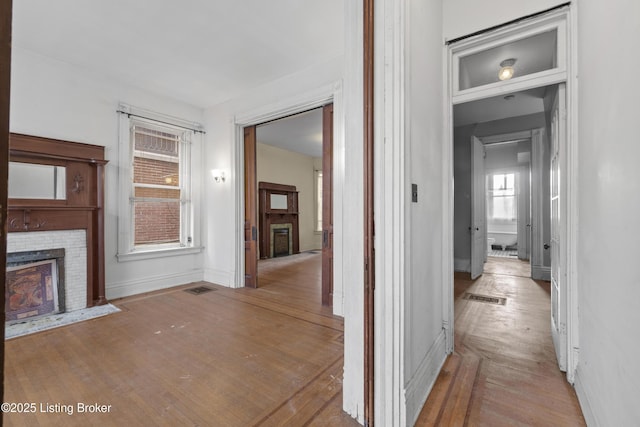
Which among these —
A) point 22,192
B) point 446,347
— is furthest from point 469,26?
point 22,192

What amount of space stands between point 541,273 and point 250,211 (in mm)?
4844

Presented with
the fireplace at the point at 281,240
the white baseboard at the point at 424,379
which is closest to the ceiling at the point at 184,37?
the white baseboard at the point at 424,379

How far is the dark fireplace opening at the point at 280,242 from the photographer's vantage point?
7.80 m

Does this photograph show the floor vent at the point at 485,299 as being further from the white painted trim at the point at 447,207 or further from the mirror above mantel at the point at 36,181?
the mirror above mantel at the point at 36,181

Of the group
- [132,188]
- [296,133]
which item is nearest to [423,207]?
[132,188]

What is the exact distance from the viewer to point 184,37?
2979 mm

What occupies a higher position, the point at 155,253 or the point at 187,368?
the point at 155,253

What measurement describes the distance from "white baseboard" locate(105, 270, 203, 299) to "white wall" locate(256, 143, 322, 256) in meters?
3.62

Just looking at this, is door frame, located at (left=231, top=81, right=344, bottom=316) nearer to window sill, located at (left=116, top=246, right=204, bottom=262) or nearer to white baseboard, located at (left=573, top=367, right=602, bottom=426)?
window sill, located at (left=116, top=246, right=204, bottom=262)

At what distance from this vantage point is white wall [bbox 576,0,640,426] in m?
1.07

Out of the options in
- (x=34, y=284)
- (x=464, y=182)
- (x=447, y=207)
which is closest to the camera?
(x=447, y=207)

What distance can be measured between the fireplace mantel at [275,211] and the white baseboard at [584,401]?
646 cm

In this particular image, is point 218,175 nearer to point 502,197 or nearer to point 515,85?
point 515,85

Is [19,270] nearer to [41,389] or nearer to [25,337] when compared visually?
[25,337]
